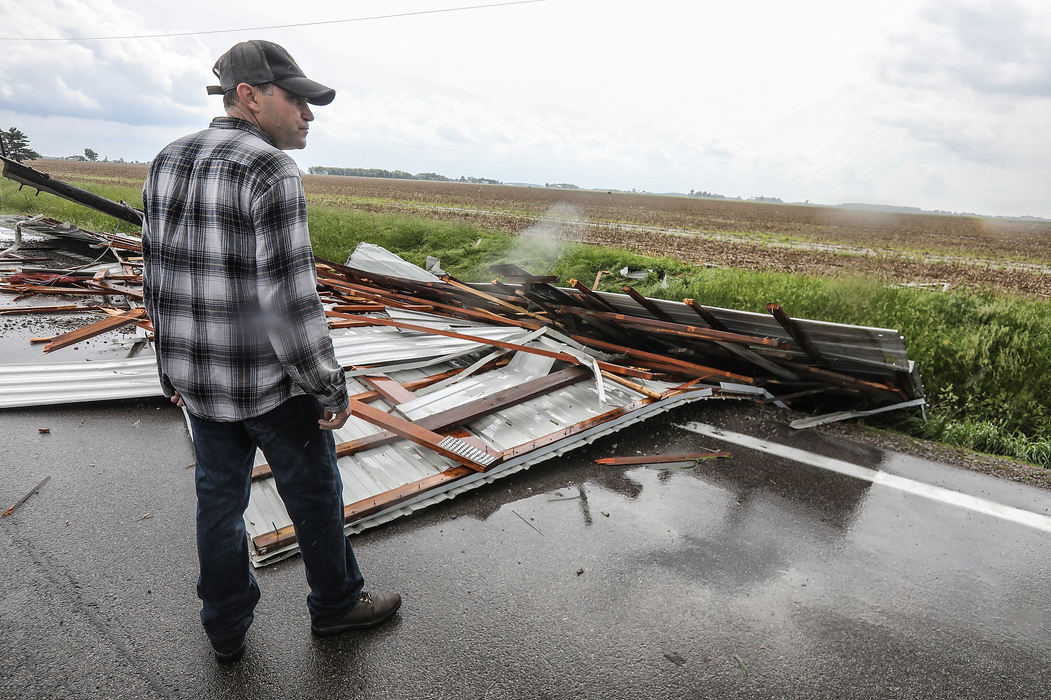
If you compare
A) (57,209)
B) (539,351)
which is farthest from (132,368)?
(57,209)

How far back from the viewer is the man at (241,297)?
1.83 metres

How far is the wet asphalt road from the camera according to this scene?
7.33ft

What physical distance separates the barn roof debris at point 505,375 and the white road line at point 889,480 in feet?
1.35

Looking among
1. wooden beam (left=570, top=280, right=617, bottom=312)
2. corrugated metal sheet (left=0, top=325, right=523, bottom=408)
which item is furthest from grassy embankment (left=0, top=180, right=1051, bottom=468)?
corrugated metal sheet (left=0, top=325, right=523, bottom=408)

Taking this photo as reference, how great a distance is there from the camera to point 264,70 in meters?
1.87

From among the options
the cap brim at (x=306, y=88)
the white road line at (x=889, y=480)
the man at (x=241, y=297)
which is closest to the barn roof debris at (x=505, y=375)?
the white road line at (x=889, y=480)

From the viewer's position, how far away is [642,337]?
18.4 ft

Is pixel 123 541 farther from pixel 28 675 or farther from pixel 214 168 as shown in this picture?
pixel 214 168

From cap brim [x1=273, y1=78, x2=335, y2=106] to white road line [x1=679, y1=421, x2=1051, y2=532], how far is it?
11.6 feet

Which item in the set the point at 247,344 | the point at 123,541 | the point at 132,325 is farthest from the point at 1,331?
the point at 247,344

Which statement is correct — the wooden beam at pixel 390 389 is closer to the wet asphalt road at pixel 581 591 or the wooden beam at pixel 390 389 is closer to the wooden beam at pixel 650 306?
the wet asphalt road at pixel 581 591

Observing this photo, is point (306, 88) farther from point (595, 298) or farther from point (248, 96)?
point (595, 298)

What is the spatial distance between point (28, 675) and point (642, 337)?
4756 millimetres

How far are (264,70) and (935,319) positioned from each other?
7.12 m
